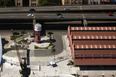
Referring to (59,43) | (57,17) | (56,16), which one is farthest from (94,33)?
(56,16)

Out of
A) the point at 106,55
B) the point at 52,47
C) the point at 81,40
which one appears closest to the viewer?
the point at 106,55

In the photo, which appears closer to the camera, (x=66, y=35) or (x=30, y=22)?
(x=66, y=35)

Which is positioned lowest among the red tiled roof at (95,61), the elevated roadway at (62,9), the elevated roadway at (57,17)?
the red tiled roof at (95,61)

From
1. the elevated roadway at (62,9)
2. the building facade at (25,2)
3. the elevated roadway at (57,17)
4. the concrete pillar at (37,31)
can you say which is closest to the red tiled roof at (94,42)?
the concrete pillar at (37,31)

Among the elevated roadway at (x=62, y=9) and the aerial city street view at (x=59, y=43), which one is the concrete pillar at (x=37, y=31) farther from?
the elevated roadway at (x=62, y=9)

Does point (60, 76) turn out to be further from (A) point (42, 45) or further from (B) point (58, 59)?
(A) point (42, 45)

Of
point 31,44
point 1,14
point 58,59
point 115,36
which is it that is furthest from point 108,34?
point 1,14

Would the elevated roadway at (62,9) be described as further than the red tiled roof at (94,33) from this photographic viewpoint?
Yes

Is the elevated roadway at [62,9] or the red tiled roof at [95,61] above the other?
the elevated roadway at [62,9]
